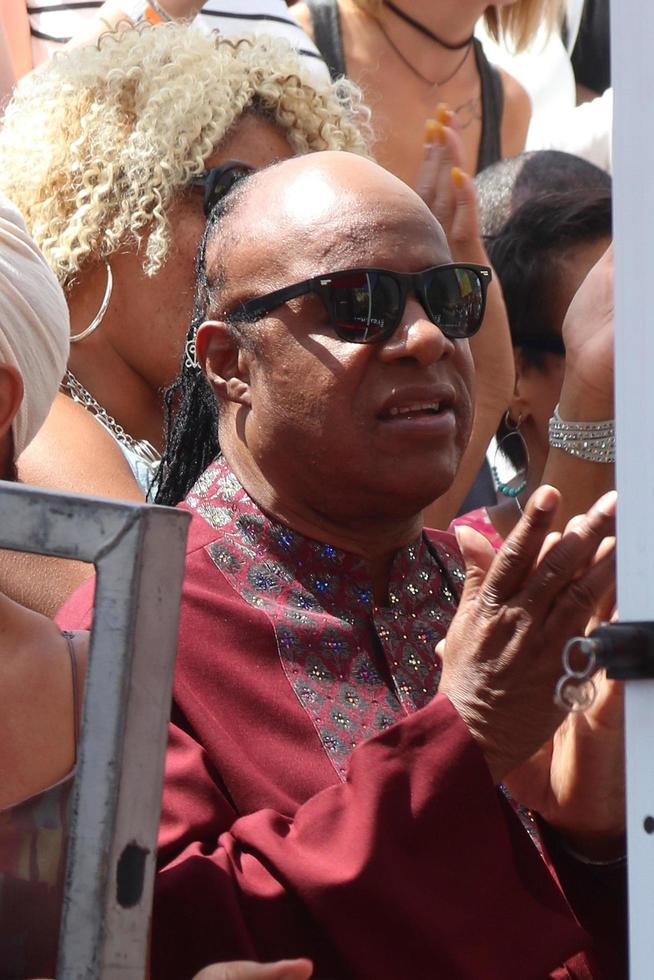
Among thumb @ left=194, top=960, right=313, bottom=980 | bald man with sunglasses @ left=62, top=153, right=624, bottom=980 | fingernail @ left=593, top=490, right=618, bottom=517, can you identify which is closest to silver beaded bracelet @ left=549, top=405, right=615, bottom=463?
bald man with sunglasses @ left=62, top=153, right=624, bottom=980

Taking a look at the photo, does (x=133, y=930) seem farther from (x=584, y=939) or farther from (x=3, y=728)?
(x=584, y=939)

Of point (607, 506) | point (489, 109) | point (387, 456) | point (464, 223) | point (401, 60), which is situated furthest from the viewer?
point (489, 109)

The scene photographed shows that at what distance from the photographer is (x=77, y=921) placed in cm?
143

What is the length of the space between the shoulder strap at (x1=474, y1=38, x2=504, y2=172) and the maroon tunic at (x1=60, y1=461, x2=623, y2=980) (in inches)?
93.7

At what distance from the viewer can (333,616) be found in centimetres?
242

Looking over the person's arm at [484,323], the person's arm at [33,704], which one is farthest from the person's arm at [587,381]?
the person's arm at [33,704]

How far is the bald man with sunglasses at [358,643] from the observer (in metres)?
1.99

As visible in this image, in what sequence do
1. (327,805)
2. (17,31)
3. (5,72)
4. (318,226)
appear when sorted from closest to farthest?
1. (327,805)
2. (318,226)
3. (5,72)
4. (17,31)

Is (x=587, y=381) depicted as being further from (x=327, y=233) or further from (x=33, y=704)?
(x=33, y=704)

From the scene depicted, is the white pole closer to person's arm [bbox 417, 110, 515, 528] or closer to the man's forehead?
the man's forehead

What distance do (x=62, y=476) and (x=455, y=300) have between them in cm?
80

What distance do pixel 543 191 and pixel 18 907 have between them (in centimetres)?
261

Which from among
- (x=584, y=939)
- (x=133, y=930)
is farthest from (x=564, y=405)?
(x=133, y=930)

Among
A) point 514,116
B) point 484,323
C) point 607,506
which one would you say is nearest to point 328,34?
point 514,116
